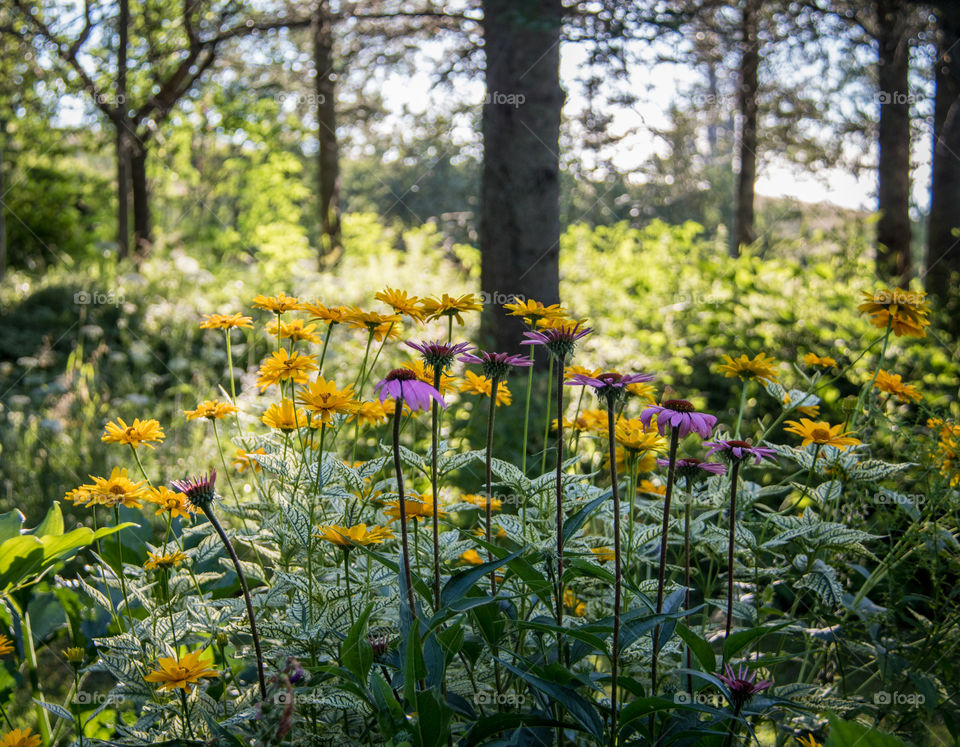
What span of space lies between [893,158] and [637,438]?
630cm

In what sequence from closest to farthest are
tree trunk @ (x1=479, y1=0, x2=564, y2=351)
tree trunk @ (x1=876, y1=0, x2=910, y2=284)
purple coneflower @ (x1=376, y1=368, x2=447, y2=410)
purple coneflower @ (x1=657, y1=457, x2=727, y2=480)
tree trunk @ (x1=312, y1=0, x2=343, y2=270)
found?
purple coneflower @ (x1=376, y1=368, x2=447, y2=410) < purple coneflower @ (x1=657, y1=457, x2=727, y2=480) < tree trunk @ (x1=479, y1=0, x2=564, y2=351) < tree trunk @ (x1=876, y1=0, x2=910, y2=284) < tree trunk @ (x1=312, y1=0, x2=343, y2=270)

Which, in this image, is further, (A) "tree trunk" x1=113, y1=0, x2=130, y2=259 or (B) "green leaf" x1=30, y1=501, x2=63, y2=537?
(A) "tree trunk" x1=113, y1=0, x2=130, y2=259

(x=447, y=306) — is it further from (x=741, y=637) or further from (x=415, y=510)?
(x=741, y=637)

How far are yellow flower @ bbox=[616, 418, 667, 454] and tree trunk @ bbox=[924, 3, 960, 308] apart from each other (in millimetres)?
5187

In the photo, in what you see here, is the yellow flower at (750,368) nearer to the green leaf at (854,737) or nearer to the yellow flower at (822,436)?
the yellow flower at (822,436)

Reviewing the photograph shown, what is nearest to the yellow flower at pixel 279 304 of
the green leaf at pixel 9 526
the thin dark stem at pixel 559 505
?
the thin dark stem at pixel 559 505

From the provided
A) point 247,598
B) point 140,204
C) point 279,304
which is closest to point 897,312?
point 279,304

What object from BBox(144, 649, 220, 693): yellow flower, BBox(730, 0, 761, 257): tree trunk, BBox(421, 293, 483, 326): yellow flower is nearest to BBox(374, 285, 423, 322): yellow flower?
BBox(421, 293, 483, 326): yellow flower

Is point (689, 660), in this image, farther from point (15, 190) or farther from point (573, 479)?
point (15, 190)

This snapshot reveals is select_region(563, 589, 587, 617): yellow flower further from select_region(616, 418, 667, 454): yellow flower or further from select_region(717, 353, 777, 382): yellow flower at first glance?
→ select_region(717, 353, 777, 382): yellow flower

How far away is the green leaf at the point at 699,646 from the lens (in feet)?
3.33

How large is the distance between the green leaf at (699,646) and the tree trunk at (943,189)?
5.50 m

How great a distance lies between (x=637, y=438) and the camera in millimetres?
1344

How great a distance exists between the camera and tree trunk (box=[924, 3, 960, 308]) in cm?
565
